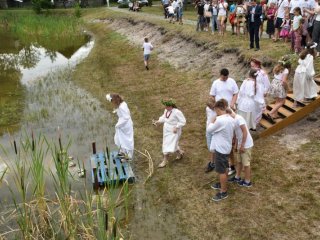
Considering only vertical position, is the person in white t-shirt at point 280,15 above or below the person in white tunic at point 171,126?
above

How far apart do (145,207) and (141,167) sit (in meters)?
1.85

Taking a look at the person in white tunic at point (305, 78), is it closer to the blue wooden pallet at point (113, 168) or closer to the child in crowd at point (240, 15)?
the blue wooden pallet at point (113, 168)

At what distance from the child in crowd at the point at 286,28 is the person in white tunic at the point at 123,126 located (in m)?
9.10

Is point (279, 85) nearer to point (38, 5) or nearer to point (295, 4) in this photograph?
point (295, 4)

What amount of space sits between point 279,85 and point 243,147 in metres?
3.47

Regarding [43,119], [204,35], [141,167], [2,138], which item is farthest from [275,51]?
[2,138]

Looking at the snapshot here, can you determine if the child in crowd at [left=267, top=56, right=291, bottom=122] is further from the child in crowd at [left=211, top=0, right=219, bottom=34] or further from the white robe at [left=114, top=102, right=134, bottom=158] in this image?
the child in crowd at [left=211, top=0, right=219, bottom=34]

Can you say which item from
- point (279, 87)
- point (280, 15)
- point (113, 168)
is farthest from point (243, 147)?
point (280, 15)

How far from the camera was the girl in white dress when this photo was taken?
30.8 ft

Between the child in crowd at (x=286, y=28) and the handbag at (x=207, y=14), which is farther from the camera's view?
the handbag at (x=207, y=14)

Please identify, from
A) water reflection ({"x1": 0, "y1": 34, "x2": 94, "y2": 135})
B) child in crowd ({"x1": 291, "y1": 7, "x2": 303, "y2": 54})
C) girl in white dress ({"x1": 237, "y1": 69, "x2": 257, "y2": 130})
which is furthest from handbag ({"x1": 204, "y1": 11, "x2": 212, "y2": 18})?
girl in white dress ({"x1": 237, "y1": 69, "x2": 257, "y2": 130})

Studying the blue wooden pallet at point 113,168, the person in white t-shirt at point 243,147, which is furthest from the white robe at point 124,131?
the person in white t-shirt at point 243,147

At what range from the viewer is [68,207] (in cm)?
641

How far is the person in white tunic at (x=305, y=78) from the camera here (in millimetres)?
10141
